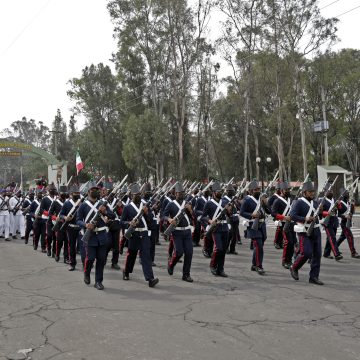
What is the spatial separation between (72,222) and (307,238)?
536 cm

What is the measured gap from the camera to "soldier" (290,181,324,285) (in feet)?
28.7

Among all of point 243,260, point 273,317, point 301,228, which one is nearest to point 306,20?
point 243,260

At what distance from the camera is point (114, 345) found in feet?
17.7

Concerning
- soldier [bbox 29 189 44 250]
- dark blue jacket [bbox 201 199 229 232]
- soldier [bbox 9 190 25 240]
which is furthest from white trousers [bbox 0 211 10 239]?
dark blue jacket [bbox 201 199 229 232]

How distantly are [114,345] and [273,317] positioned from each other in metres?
2.23

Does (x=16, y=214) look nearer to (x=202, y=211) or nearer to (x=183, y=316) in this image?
(x=202, y=211)

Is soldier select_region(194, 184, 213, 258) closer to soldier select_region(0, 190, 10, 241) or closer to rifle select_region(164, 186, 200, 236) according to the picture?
rifle select_region(164, 186, 200, 236)

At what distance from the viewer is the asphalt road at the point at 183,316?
522 centimetres

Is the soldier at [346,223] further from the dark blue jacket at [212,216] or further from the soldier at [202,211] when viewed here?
the dark blue jacket at [212,216]

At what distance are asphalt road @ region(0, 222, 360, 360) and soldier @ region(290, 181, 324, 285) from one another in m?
0.28

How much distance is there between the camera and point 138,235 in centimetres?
924

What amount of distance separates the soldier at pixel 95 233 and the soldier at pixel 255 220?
2.87m

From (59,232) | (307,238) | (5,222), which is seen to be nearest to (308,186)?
(307,238)

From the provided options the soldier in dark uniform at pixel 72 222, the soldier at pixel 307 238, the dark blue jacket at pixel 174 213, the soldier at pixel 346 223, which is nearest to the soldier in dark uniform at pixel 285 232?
the soldier at pixel 307 238
